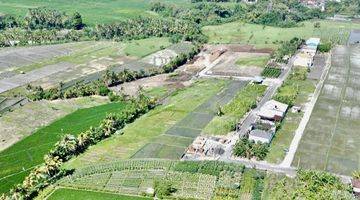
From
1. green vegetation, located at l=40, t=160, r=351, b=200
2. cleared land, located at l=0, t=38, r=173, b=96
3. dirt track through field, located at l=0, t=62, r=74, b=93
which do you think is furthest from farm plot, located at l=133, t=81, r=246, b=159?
dirt track through field, located at l=0, t=62, r=74, b=93

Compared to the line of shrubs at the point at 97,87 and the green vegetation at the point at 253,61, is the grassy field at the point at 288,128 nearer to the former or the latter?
the green vegetation at the point at 253,61

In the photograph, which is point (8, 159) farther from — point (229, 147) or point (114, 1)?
point (114, 1)

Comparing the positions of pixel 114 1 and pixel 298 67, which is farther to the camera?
pixel 114 1

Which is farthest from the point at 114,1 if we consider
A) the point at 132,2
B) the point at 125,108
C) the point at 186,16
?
the point at 125,108

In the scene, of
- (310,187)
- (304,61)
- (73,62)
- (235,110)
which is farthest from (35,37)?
(310,187)

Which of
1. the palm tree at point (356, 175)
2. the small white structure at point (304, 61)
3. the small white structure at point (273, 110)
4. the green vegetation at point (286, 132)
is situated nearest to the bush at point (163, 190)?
the green vegetation at point (286, 132)

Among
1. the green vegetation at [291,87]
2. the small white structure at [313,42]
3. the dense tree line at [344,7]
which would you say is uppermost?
the dense tree line at [344,7]

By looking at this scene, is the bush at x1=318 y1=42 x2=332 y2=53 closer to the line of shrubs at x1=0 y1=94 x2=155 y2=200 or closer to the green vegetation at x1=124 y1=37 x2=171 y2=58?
the green vegetation at x1=124 y1=37 x2=171 y2=58
